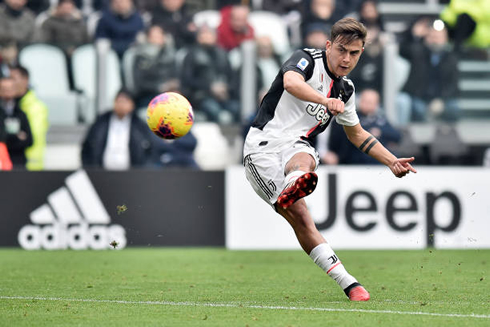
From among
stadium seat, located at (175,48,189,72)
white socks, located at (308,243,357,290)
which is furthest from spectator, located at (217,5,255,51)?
white socks, located at (308,243,357,290)

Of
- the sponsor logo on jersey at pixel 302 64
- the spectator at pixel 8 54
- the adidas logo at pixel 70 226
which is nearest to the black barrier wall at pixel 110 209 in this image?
the adidas logo at pixel 70 226

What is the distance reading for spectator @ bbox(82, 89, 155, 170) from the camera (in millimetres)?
15062

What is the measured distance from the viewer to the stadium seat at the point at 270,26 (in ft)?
57.7

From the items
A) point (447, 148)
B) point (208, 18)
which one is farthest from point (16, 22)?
point (447, 148)

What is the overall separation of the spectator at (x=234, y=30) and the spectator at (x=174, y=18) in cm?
51

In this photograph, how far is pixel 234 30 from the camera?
16.8m

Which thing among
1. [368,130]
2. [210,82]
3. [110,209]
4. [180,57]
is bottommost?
[110,209]

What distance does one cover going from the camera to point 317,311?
7.13 meters

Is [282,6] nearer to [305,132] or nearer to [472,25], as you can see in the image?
[472,25]

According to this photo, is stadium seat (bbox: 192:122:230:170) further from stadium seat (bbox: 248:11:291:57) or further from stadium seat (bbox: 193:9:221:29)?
stadium seat (bbox: 248:11:291:57)

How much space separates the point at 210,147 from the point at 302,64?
8489mm

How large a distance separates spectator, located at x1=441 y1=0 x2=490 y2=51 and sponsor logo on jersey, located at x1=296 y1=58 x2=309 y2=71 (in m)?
9.73

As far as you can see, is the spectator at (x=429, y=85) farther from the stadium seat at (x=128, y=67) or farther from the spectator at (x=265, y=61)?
the stadium seat at (x=128, y=67)

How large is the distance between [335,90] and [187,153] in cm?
746
